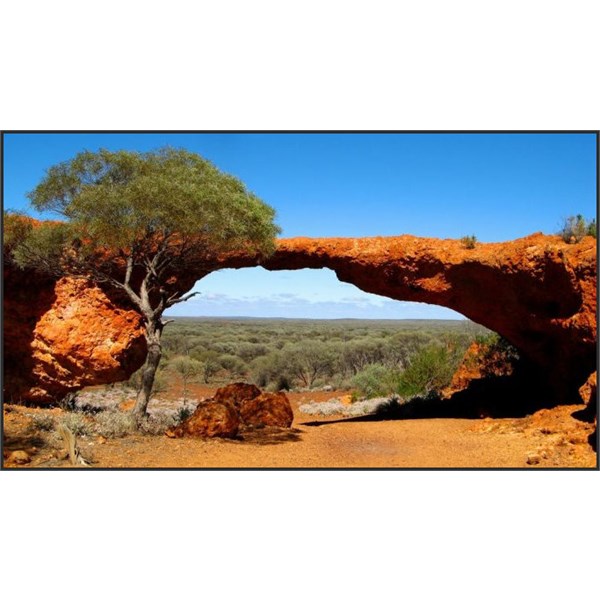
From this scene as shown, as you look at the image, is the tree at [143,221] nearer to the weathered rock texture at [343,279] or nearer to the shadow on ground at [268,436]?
the weathered rock texture at [343,279]

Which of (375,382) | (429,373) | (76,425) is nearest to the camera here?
(76,425)

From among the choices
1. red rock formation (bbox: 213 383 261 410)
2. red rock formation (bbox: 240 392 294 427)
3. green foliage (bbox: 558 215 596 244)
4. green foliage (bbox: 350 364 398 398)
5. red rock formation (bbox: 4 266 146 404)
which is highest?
green foliage (bbox: 558 215 596 244)

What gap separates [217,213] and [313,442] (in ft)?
13.1

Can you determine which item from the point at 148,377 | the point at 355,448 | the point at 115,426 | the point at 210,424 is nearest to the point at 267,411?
the point at 210,424

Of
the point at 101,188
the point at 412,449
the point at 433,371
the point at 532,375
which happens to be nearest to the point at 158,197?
the point at 101,188

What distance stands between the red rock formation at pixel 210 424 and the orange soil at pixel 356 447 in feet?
0.67

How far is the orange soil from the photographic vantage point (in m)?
7.20

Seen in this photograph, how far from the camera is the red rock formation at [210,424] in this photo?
345 inches

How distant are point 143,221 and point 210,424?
11.0 feet

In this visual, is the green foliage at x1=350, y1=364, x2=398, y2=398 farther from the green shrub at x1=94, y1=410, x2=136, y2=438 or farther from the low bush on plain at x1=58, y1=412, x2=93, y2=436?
the low bush on plain at x1=58, y1=412, x2=93, y2=436

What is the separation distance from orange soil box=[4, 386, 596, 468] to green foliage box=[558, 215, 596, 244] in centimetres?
263

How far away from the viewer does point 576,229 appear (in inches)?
351

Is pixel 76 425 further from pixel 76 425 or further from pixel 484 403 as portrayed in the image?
pixel 484 403

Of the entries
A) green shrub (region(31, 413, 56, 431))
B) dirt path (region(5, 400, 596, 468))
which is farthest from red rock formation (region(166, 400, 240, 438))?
green shrub (region(31, 413, 56, 431))
